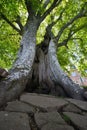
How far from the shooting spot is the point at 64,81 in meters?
4.39

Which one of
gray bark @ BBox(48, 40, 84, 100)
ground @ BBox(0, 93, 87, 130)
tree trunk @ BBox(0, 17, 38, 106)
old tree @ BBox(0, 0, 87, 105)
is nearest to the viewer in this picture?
ground @ BBox(0, 93, 87, 130)

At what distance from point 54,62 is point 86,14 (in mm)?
3369

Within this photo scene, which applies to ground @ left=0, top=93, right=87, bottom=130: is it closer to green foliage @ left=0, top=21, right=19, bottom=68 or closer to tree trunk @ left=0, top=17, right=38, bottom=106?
tree trunk @ left=0, top=17, right=38, bottom=106

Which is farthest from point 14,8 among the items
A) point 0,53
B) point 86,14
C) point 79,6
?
point 0,53

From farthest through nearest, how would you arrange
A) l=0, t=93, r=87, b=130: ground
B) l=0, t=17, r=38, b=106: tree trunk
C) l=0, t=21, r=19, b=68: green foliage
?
l=0, t=21, r=19, b=68: green foliage
l=0, t=17, r=38, b=106: tree trunk
l=0, t=93, r=87, b=130: ground

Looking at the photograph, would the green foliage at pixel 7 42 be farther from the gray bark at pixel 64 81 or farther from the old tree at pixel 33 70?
the gray bark at pixel 64 81

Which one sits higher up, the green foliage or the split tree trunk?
the green foliage

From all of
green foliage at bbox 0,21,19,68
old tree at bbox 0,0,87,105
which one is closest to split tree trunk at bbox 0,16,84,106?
old tree at bbox 0,0,87,105

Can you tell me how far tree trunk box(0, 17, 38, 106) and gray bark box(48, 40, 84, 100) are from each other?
0.85 meters

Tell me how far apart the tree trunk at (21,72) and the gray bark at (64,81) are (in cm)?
85

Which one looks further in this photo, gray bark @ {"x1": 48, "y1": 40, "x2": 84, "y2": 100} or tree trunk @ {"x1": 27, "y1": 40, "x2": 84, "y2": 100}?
tree trunk @ {"x1": 27, "y1": 40, "x2": 84, "y2": 100}

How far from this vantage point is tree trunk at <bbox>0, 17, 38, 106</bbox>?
2917 millimetres

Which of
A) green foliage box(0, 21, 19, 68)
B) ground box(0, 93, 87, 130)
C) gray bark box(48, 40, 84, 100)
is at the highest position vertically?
green foliage box(0, 21, 19, 68)

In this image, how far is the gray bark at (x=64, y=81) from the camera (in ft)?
13.2
